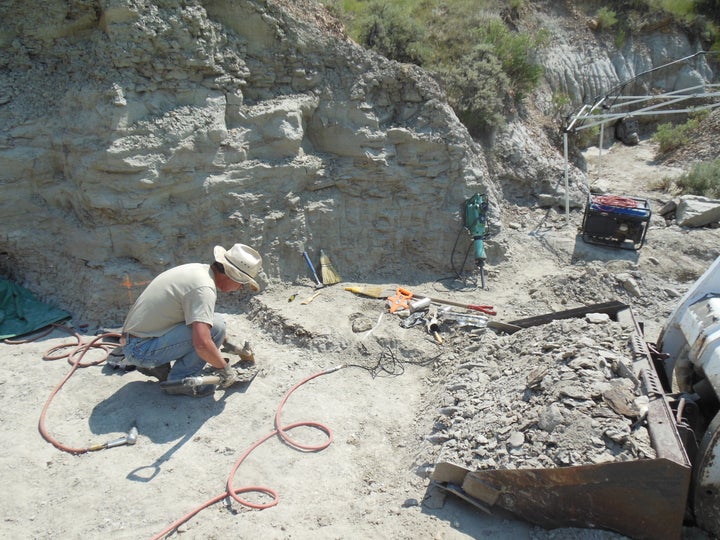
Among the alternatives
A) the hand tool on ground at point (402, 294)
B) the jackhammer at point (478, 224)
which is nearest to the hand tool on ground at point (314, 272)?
the hand tool on ground at point (402, 294)

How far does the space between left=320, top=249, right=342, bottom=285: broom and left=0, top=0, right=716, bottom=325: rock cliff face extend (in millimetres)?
139

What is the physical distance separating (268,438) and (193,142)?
338 centimetres

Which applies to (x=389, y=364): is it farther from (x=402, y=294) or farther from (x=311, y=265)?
(x=311, y=265)

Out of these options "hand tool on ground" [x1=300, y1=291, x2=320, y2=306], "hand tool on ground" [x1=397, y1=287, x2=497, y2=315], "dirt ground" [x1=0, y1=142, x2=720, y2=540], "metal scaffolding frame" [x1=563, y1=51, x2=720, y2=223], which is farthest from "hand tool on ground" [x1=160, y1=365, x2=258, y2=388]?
"metal scaffolding frame" [x1=563, y1=51, x2=720, y2=223]

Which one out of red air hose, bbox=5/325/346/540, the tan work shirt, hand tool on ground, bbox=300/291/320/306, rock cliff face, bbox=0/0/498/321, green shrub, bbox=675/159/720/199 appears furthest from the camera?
green shrub, bbox=675/159/720/199

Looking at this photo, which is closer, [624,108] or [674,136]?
[674,136]

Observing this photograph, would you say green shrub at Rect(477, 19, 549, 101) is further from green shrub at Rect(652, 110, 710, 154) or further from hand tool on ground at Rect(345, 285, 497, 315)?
hand tool on ground at Rect(345, 285, 497, 315)

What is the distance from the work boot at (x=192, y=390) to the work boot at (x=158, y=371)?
5.8 inches

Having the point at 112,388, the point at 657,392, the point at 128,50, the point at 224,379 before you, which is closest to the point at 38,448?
the point at 112,388

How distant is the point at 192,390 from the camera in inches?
168

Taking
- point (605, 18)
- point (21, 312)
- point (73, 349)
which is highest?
point (605, 18)

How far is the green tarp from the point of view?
17.0 ft

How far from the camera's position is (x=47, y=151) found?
5461mm

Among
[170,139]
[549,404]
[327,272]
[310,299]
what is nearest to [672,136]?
[327,272]
